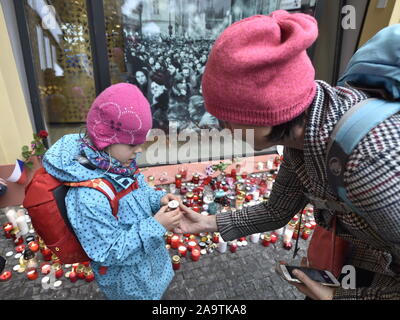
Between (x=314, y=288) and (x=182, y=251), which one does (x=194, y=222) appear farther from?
(x=182, y=251)

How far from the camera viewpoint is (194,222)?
1.73 m

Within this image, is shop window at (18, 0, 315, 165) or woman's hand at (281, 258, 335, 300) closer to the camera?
woman's hand at (281, 258, 335, 300)

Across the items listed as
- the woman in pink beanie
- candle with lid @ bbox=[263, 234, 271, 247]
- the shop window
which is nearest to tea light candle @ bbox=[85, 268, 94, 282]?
candle with lid @ bbox=[263, 234, 271, 247]

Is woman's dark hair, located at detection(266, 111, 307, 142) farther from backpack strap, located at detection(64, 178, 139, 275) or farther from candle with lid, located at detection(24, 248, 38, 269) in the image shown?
candle with lid, located at detection(24, 248, 38, 269)

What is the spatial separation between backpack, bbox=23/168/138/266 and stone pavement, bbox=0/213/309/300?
40.6 inches

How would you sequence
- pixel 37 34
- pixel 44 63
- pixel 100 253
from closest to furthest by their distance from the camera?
pixel 100 253, pixel 37 34, pixel 44 63

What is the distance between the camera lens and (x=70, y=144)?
148 centimetres

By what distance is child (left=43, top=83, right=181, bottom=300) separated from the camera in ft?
4.30

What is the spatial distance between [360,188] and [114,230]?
117 cm

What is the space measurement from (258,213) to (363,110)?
898 mm

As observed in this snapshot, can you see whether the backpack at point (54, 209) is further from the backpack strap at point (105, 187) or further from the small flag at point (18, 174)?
the small flag at point (18, 174)

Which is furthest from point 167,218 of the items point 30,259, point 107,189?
point 30,259
